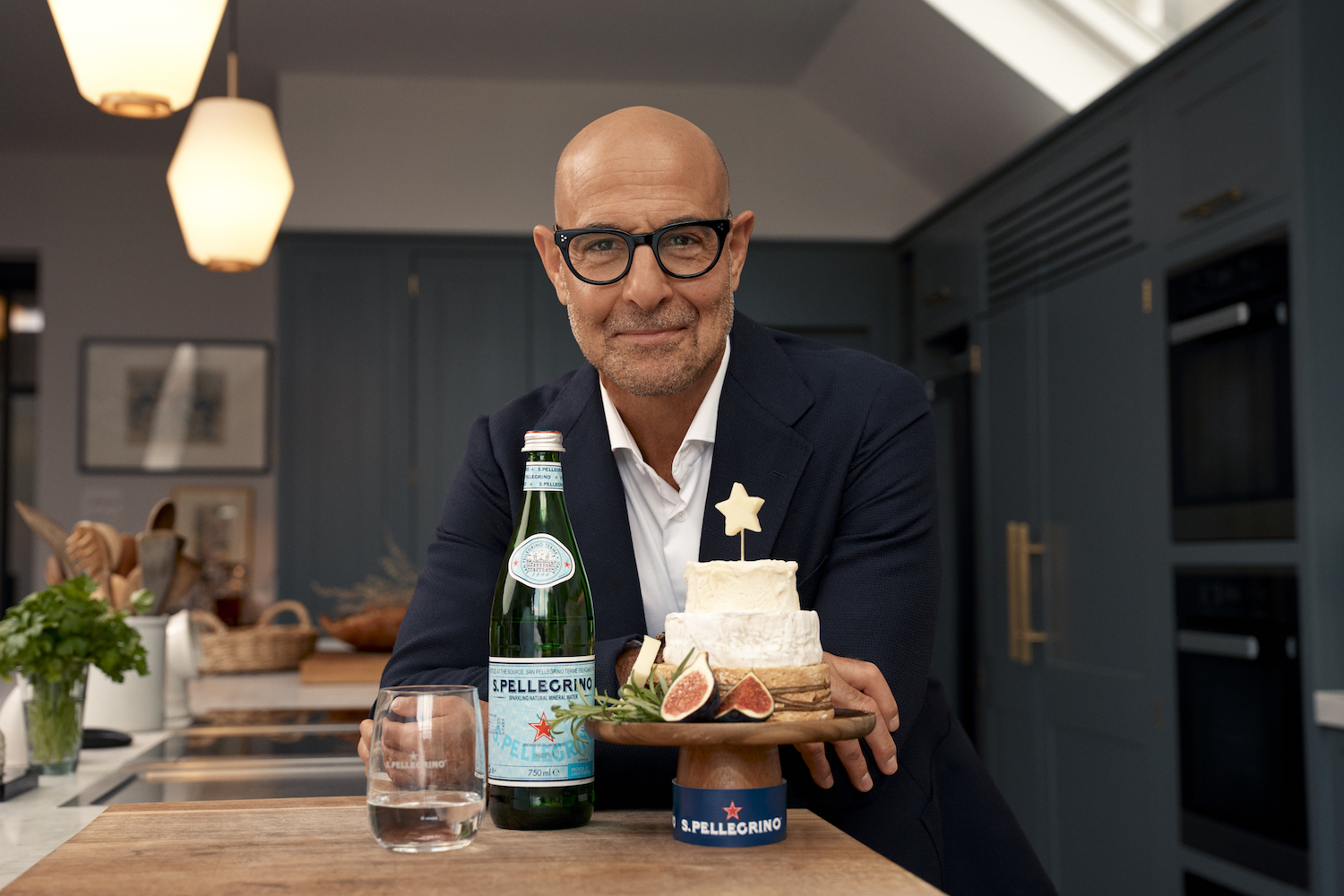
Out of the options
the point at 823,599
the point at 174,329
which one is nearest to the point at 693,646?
the point at 823,599

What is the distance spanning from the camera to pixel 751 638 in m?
0.80

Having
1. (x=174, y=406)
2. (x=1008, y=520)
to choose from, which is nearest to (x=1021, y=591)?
(x=1008, y=520)

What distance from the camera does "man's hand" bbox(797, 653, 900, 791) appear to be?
3.03ft

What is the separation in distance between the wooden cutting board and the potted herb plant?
1.06 metres

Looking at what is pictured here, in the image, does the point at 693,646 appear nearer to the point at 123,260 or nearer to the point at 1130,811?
the point at 1130,811

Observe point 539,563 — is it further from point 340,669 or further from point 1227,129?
point 1227,129

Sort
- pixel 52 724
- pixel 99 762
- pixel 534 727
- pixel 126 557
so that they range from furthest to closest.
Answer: pixel 126 557 → pixel 99 762 → pixel 52 724 → pixel 534 727

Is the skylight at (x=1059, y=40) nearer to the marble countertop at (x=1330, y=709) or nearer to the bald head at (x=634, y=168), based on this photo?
the marble countertop at (x=1330, y=709)

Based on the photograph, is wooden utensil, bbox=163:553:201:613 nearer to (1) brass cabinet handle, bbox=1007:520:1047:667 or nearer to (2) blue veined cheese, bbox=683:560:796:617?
(2) blue veined cheese, bbox=683:560:796:617

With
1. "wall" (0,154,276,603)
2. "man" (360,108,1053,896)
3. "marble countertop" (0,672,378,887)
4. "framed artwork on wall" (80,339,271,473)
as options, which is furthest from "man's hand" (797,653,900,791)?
"framed artwork on wall" (80,339,271,473)

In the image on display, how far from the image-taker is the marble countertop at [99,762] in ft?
3.96

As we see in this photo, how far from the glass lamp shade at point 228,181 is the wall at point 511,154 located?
2046 mm

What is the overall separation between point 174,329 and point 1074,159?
4308mm

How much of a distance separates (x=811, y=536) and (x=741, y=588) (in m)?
0.34
